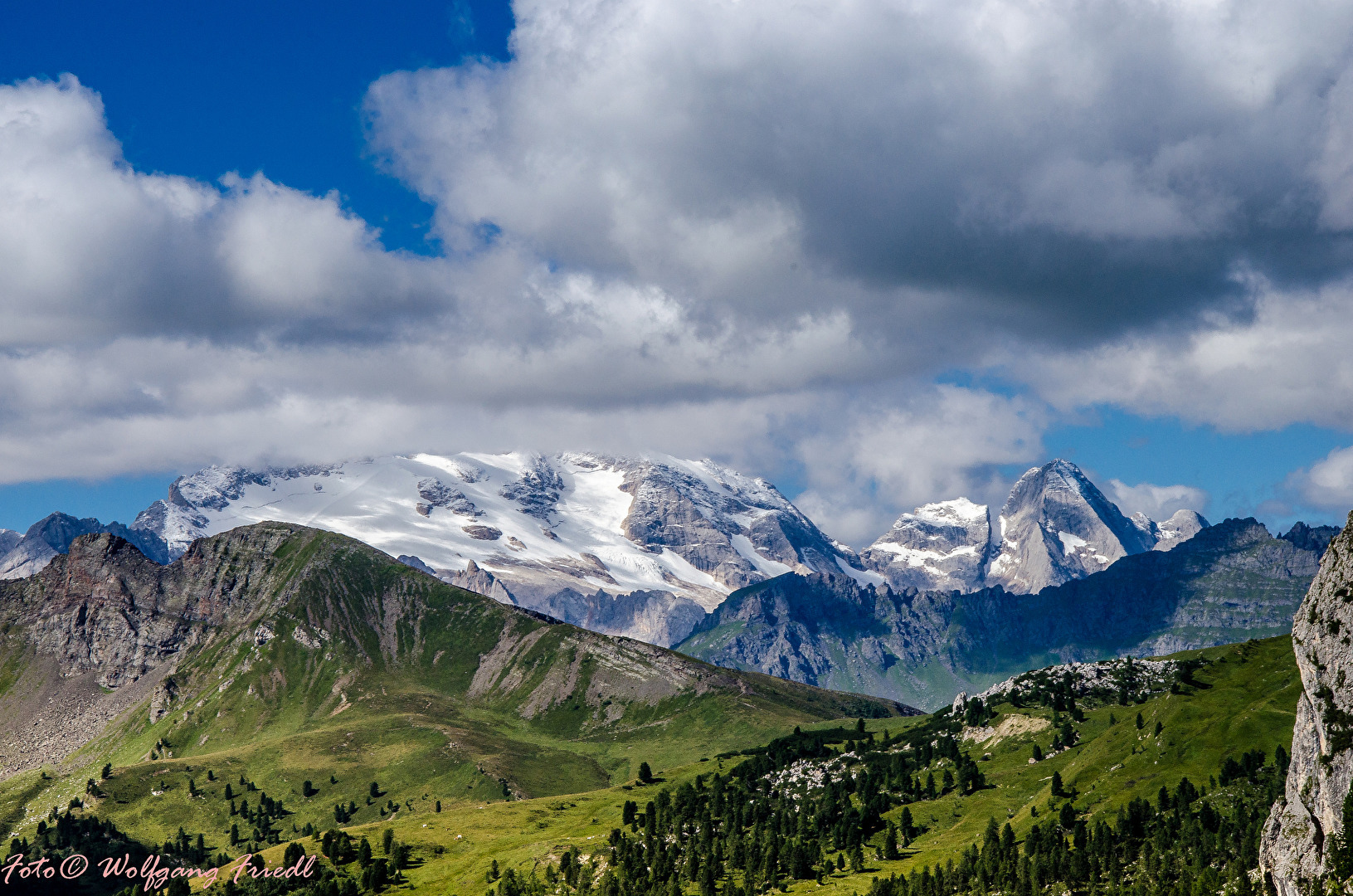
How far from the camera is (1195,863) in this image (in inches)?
7323

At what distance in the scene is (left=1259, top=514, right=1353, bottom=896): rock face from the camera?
11106cm

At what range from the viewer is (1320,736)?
115000 millimetres

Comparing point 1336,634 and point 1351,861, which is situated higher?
point 1336,634

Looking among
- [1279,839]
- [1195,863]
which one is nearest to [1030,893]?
[1195,863]

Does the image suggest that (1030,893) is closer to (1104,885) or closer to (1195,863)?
(1104,885)

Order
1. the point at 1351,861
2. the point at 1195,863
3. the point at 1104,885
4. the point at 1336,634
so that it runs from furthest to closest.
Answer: the point at 1104,885 → the point at 1195,863 → the point at 1336,634 → the point at 1351,861

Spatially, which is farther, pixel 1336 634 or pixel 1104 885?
pixel 1104 885

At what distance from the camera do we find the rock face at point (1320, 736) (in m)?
111

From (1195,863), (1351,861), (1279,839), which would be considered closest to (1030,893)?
(1195,863)

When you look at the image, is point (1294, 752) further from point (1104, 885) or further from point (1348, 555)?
point (1104, 885)

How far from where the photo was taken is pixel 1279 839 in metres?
122

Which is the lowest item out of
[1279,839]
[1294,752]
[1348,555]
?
[1279,839]

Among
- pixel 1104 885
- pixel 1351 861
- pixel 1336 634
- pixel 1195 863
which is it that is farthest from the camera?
pixel 1104 885

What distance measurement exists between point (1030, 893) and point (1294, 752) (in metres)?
88.5
